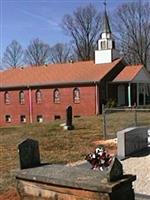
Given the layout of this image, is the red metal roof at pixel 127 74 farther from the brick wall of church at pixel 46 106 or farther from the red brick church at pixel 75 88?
the brick wall of church at pixel 46 106

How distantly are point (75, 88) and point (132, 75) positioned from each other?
6030mm

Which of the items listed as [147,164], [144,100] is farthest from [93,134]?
[144,100]

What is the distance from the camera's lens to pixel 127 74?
48469 mm

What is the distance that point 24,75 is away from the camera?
2202 inches

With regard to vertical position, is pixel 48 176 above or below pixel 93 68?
below

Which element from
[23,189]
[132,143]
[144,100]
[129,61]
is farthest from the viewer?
[129,61]

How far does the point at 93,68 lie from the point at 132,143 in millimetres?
36149

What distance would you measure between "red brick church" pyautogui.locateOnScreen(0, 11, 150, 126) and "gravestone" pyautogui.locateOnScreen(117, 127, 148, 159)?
3122 cm

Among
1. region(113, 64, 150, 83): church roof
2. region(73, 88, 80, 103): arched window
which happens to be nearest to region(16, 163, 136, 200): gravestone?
region(113, 64, 150, 83): church roof

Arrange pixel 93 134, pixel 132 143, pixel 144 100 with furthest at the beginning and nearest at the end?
1. pixel 144 100
2. pixel 93 134
3. pixel 132 143

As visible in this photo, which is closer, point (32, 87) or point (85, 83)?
point (85, 83)

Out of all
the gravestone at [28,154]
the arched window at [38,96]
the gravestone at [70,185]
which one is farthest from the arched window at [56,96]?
the gravestone at [70,185]

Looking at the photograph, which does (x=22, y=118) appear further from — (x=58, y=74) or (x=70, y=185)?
(x=70, y=185)

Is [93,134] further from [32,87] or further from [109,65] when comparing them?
[32,87]
